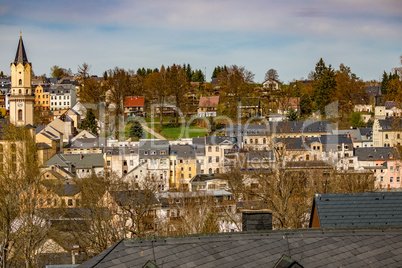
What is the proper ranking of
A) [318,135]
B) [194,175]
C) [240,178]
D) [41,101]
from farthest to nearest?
1. [41,101]
2. [318,135]
3. [194,175]
4. [240,178]

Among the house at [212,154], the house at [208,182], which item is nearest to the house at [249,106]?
the house at [212,154]

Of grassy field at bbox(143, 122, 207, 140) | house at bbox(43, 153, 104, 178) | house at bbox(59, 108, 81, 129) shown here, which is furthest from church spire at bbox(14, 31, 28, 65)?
grassy field at bbox(143, 122, 207, 140)

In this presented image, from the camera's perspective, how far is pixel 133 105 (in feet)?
310

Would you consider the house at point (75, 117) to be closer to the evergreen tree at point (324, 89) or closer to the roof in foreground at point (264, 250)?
the evergreen tree at point (324, 89)

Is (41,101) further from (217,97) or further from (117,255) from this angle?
(117,255)

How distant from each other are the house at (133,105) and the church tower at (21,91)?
18380 millimetres

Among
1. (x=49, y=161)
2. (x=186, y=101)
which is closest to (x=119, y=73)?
(x=186, y=101)

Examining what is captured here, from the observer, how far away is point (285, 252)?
10812 mm

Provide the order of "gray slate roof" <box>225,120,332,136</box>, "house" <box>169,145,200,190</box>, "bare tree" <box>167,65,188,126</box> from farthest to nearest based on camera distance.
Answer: "bare tree" <box>167,65,188,126</box>
"gray slate roof" <box>225,120,332,136</box>
"house" <box>169,145,200,190</box>

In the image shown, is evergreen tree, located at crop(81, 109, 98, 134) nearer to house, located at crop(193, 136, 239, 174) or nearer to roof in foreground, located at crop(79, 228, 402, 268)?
house, located at crop(193, 136, 239, 174)

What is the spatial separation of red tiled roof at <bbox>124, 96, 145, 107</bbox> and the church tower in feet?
62.8

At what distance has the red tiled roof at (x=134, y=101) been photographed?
9431cm

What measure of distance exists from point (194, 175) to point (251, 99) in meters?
26.5

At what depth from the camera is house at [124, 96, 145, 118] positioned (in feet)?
307
